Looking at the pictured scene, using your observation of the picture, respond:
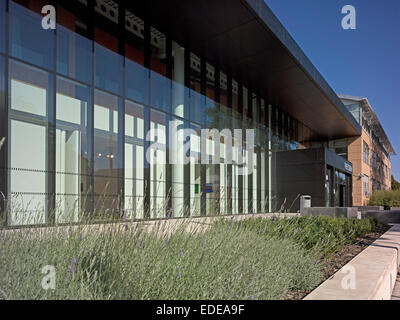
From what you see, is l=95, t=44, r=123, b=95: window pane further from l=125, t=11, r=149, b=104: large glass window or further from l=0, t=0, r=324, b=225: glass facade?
l=125, t=11, r=149, b=104: large glass window

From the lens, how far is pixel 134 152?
1102 centimetres

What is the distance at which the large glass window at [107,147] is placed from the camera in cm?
985

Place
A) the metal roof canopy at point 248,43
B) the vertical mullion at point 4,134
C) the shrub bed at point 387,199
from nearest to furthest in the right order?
the vertical mullion at point 4,134 → the metal roof canopy at point 248,43 → the shrub bed at point 387,199

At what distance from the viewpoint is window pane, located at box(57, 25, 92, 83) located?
9.03 m

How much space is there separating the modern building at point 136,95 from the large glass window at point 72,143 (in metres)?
0.03

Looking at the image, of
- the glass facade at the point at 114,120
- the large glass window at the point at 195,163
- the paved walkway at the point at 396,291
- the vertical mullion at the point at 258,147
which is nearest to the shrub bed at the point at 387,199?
the vertical mullion at the point at 258,147

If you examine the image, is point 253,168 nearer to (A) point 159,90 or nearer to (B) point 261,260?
(A) point 159,90

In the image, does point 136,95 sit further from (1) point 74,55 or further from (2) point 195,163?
(2) point 195,163

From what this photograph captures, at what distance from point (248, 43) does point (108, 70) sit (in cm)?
552

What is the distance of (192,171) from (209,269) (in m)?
10.6

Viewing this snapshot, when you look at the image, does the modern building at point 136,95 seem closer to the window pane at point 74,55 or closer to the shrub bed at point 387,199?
the window pane at point 74,55

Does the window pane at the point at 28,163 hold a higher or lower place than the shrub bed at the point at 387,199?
higher

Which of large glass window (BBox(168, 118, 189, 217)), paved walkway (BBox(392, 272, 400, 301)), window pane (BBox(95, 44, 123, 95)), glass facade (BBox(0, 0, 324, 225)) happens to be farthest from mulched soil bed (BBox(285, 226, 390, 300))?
window pane (BBox(95, 44, 123, 95))
